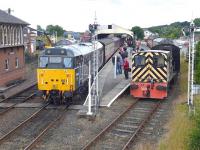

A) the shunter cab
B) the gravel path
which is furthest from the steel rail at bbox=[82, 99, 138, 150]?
the shunter cab

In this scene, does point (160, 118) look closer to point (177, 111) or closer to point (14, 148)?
point (177, 111)

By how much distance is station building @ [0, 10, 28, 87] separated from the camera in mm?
28250

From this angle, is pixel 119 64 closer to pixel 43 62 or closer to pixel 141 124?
pixel 43 62

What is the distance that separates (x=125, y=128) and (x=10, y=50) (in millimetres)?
16565

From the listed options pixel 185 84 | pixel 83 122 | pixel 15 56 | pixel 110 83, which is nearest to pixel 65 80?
pixel 83 122

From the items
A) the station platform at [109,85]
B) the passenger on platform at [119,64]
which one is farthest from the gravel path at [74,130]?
the passenger on platform at [119,64]

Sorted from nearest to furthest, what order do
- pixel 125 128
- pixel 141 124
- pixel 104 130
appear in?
1. pixel 104 130
2. pixel 125 128
3. pixel 141 124

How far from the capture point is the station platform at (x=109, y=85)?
2083 cm

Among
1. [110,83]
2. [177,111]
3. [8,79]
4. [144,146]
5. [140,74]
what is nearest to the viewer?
[144,146]

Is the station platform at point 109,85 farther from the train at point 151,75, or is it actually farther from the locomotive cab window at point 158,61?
the locomotive cab window at point 158,61

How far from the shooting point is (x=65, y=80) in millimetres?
19594

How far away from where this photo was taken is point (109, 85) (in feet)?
82.8

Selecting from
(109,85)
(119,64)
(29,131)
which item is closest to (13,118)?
(29,131)

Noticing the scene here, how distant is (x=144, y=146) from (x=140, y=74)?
888 cm
